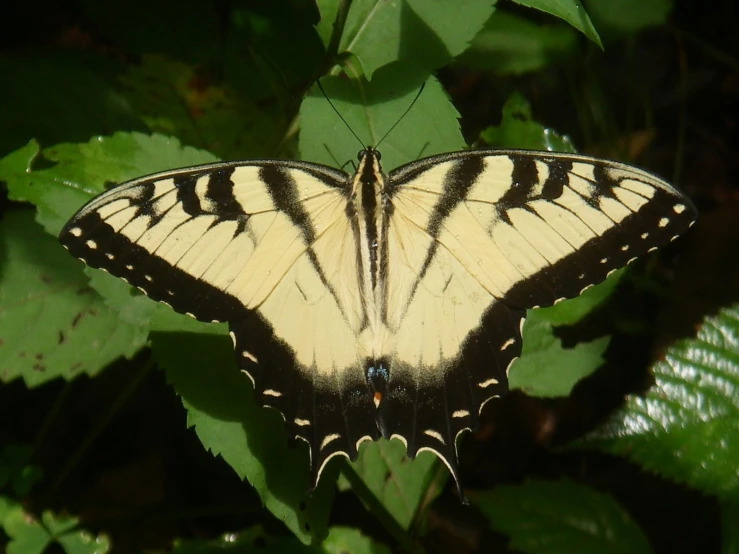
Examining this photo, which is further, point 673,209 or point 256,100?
point 256,100

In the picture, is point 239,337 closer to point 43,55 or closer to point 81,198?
point 81,198

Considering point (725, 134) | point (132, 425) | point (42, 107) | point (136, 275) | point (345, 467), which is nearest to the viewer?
point (136, 275)

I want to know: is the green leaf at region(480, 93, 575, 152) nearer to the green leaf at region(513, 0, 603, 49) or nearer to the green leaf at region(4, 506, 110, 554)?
the green leaf at region(513, 0, 603, 49)

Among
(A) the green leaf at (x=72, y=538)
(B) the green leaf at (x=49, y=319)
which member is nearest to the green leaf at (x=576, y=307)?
(B) the green leaf at (x=49, y=319)

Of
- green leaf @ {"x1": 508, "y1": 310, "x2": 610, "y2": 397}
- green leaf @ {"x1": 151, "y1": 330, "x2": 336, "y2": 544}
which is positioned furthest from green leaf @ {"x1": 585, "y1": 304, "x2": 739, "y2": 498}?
green leaf @ {"x1": 151, "y1": 330, "x2": 336, "y2": 544}

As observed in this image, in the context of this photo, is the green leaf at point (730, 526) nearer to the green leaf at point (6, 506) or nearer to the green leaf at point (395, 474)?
the green leaf at point (395, 474)

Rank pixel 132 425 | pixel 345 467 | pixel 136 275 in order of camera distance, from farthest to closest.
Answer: pixel 132 425
pixel 345 467
pixel 136 275

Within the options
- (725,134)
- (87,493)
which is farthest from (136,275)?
(725,134)
